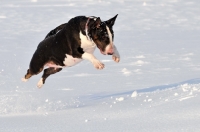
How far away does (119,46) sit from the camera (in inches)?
451

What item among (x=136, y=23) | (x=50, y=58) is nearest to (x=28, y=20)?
(x=136, y=23)

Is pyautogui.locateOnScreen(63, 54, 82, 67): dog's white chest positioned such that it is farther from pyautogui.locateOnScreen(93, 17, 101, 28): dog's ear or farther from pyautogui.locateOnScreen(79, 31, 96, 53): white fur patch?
pyautogui.locateOnScreen(93, 17, 101, 28): dog's ear

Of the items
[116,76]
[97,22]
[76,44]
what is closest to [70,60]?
[76,44]

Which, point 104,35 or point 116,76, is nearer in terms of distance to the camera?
Answer: point 104,35

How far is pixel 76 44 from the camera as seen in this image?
5738 mm

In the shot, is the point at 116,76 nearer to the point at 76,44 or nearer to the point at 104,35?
the point at 76,44

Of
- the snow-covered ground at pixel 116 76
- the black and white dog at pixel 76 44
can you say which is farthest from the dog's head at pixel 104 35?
the snow-covered ground at pixel 116 76

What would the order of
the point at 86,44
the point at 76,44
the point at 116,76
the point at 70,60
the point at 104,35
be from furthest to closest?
1. the point at 116,76
2. the point at 70,60
3. the point at 76,44
4. the point at 86,44
5. the point at 104,35

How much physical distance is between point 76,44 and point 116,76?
2894 mm

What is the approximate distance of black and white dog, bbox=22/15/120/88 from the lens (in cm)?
528

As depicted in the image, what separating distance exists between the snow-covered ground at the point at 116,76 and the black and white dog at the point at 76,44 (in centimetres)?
52

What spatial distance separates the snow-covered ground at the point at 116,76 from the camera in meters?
4.82

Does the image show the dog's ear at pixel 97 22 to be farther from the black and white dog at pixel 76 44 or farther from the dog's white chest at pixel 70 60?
the dog's white chest at pixel 70 60

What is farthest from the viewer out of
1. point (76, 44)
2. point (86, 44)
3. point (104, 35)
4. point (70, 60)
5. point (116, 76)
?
point (116, 76)
